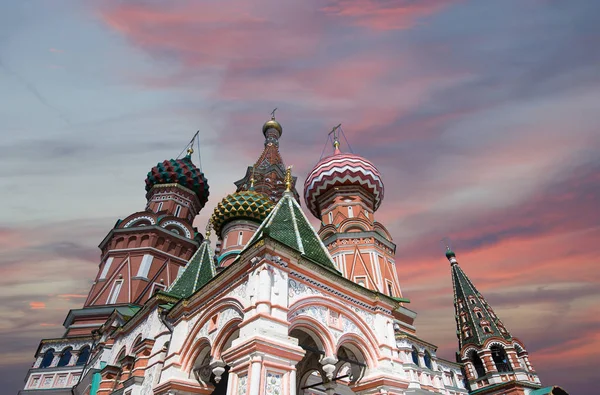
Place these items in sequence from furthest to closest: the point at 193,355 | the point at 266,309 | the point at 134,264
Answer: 1. the point at 134,264
2. the point at 193,355
3. the point at 266,309

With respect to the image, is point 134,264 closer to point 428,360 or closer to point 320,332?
point 428,360

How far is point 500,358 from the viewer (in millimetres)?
25578

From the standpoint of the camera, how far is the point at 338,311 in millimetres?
8344

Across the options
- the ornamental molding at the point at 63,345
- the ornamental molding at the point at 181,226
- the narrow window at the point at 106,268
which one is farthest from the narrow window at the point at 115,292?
the ornamental molding at the point at 181,226

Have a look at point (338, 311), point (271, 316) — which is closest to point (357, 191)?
point (338, 311)

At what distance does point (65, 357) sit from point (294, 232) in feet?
56.8

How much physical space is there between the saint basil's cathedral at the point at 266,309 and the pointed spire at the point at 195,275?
0.06 metres

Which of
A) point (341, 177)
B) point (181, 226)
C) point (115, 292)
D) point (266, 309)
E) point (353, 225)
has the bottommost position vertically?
point (266, 309)

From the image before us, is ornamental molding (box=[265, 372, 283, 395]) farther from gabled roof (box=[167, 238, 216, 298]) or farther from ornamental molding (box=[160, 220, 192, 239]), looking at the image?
ornamental molding (box=[160, 220, 192, 239])

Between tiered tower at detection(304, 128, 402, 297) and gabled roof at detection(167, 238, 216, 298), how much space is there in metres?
9.85

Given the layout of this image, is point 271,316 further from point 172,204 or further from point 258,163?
point 258,163

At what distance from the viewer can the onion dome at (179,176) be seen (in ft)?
99.3

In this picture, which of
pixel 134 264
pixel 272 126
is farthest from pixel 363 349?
pixel 272 126

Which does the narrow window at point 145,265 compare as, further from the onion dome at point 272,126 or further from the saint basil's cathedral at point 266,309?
the onion dome at point 272,126
